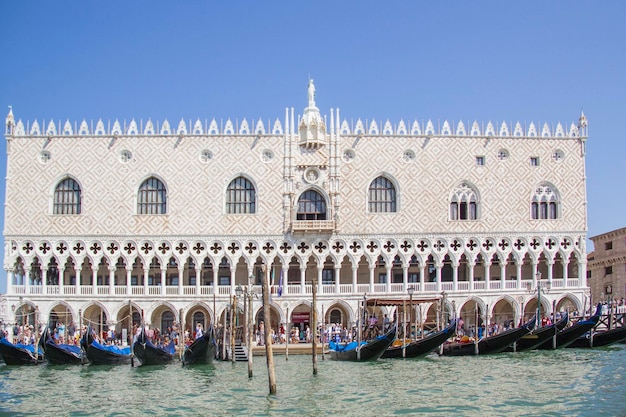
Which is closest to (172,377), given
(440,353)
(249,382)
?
(249,382)

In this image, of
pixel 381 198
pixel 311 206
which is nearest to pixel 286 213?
pixel 311 206

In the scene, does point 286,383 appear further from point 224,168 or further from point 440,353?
point 224,168

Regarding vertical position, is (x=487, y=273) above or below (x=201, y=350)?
above

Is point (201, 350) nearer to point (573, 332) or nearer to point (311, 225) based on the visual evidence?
A: point (311, 225)

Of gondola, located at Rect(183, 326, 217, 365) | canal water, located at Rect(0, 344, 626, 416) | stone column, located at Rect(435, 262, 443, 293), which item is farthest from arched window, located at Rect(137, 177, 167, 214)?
stone column, located at Rect(435, 262, 443, 293)

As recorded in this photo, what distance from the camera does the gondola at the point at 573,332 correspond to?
23944 mm

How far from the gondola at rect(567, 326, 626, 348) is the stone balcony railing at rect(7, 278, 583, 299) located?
5.24m

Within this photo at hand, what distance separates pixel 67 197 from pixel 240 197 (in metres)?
5.69

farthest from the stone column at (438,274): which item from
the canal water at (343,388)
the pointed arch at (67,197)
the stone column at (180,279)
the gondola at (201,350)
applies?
the pointed arch at (67,197)

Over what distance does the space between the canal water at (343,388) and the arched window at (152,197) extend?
8412 mm

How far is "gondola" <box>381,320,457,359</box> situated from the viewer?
22502 mm

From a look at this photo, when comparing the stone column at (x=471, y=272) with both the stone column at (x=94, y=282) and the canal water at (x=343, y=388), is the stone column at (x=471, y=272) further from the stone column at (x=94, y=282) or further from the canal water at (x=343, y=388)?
the stone column at (x=94, y=282)

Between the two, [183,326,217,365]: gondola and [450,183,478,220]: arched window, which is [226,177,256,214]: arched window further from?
[183,326,217,365]: gondola

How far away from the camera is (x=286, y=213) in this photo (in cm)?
2981
